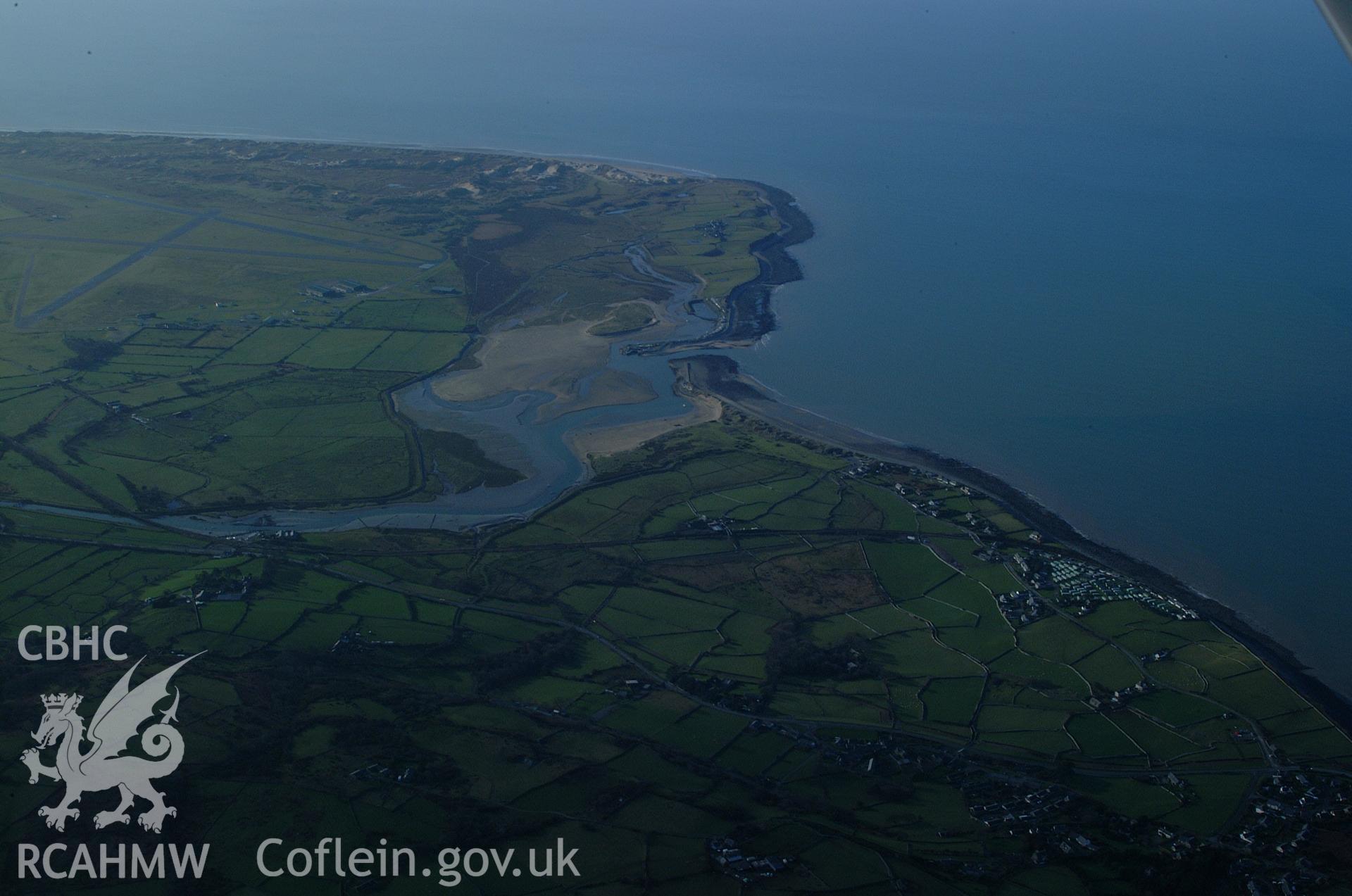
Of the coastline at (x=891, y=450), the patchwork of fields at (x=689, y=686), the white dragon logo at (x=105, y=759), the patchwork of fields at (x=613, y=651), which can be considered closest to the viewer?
the white dragon logo at (x=105, y=759)

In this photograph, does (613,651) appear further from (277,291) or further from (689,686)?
(277,291)

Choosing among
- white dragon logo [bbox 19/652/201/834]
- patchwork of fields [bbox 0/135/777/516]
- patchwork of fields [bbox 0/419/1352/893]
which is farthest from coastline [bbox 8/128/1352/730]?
white dragon logo [bbox 19/652/201/834]

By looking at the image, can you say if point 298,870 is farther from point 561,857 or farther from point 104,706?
point 104,706

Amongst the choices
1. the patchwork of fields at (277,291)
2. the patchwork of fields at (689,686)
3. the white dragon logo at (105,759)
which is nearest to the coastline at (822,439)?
the patchwork of fields at (689,686)

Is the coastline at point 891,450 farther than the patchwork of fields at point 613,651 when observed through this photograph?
Yes

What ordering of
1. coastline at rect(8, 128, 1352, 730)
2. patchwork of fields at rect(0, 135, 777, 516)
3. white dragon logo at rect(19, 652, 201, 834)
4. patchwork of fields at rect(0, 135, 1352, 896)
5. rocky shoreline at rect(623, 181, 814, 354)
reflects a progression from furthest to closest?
rocky shoreline at rect(623, 181, 814, 354) < patchwork of fields at rect(0, 135, 777, 516) < coastline at rect(8, 128, 1352, 730) < patchwork of fields at rect(0, 135, 1352, 896) < white dragon logo at rect(19, 652, 201, 834)

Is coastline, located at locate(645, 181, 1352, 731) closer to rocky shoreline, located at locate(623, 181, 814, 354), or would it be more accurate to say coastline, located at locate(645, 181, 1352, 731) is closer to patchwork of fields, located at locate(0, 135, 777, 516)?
rocky shoreline, located at locate(623, 181, 814, 354)

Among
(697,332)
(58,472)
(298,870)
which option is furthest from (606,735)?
(697,332)

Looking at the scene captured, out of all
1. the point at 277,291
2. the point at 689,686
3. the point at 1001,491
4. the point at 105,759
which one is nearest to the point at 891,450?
the point at 1001,491

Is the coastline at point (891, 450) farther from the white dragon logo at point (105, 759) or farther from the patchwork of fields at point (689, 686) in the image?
the white dragon logo at point (105, 759)
